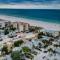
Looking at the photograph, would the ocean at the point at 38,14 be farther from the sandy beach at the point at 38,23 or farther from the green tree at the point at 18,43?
the green tree at the point at 18,43

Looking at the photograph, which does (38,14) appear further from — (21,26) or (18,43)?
(18,43)

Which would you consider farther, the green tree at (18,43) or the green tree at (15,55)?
the green tree at (18,43)

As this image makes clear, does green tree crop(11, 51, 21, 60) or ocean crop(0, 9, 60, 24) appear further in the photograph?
ocean crop(0, 9, 60, 24)

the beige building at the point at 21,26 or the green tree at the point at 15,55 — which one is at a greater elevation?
the beige building at the point at 21,26

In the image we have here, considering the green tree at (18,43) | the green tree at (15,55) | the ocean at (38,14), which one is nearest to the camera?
the green tree at (15,55)

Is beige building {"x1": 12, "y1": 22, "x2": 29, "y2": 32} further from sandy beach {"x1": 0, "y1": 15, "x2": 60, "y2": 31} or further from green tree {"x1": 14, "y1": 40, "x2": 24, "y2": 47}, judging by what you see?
green tree {"x1": 14, "y1": 40, "x2": 24, "y2": 47}

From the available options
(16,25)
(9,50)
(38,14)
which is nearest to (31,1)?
(38,14)

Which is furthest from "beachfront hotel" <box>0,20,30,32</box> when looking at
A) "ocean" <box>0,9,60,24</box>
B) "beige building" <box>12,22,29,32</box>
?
"ocean" <box>0,9,60,24</box>

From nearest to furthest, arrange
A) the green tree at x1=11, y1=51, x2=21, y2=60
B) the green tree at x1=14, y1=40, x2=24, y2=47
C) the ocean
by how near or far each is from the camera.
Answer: the green tree at x1=11, y1=51, x2=21, y2=60
the green tree at x1=14, y1=40, x2=24, y2=47
the ocean

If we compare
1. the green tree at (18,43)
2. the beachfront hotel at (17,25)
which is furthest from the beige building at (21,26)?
the green tree at (18,43)

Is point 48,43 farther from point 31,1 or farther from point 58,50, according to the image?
point 31,1
